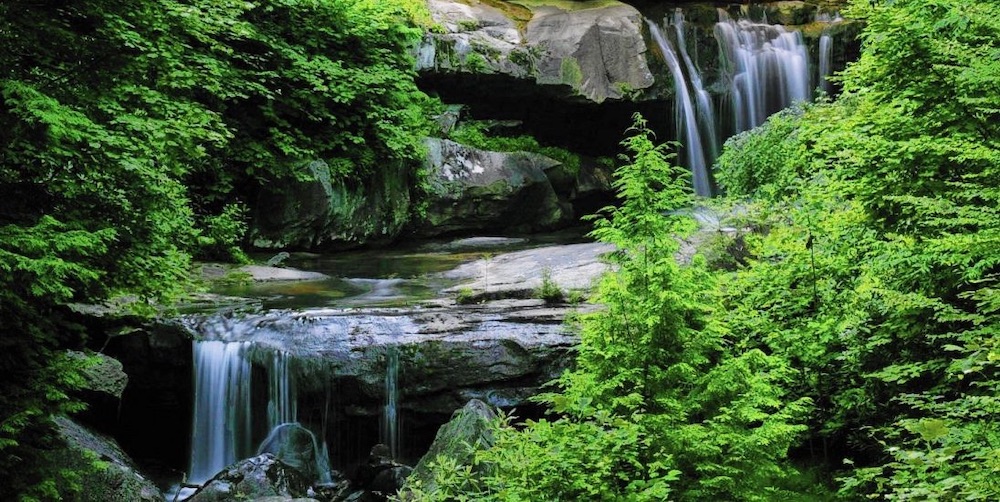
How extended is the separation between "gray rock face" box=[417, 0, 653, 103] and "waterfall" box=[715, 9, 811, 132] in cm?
237

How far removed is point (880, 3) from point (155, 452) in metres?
8.23

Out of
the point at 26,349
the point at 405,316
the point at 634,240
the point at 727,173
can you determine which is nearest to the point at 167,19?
the point at 26,349

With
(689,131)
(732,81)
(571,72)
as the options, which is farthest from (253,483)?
(732,81)

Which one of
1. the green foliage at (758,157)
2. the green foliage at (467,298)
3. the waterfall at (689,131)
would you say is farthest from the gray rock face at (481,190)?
the green foliage at (467,298)

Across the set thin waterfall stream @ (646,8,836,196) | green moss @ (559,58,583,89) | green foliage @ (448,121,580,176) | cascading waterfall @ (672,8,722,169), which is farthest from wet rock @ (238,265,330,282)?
cascading waterfall @ (672,8,722,169)

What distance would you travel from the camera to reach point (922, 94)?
535cm

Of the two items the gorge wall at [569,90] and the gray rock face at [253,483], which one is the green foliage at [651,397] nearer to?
the gray rock face at [253,483]

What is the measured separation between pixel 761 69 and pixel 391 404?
13.5m

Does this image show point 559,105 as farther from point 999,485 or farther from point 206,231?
point 999,485

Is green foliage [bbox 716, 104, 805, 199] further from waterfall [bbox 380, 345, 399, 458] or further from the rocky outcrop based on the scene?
waterfall [bbox 380, 345, 399, 458]

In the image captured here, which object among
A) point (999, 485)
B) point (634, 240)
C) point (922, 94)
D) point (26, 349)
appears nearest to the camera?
point (999, 485)

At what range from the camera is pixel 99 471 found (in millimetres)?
6125

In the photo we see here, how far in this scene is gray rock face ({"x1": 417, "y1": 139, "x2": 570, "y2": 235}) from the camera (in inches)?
595

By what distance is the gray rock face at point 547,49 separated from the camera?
15.8 m
